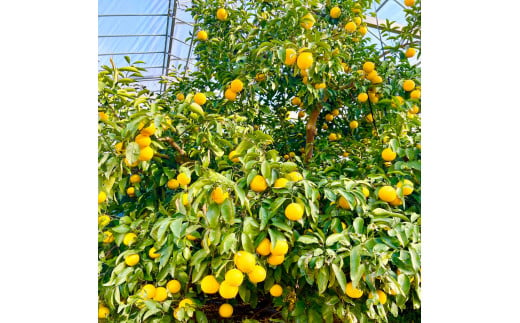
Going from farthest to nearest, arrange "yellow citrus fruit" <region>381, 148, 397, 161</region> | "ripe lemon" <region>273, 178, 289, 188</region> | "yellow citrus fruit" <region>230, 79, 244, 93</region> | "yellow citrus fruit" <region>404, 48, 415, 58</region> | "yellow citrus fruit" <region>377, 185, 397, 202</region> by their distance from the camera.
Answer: "yellow citrus fruit" <region>404, 48, 415, 58</region>
"yellow citrus fruit" <region>230, 79, 244, 93</region>
"yellow citrus fruit" <region>381, 148, 397, 161</region>
"yellow citrus fruit" <region>377, 185, 397, 202</region>
"ripe lemon" <region>273, 178, 289, 188</region>

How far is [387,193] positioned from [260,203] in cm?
40

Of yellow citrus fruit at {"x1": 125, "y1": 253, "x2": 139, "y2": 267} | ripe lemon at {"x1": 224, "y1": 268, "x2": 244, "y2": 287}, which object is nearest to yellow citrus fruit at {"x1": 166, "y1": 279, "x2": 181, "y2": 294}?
yellow citrus fruit at {"x1": 125, "y1": 253, "x2": 139, "y2": 267}

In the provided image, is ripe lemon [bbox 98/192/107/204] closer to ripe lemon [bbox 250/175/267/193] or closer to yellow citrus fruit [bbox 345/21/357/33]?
ripe lemon [bbox 250/175/267/193]

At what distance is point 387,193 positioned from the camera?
1060 millimetres

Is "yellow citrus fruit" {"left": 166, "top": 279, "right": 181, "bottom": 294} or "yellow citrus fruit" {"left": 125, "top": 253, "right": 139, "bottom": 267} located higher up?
"yellow citrus fruit" {"left": 125, "top": 253, "right": 139, "bottom": 267}

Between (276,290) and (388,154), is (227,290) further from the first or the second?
(388,154)

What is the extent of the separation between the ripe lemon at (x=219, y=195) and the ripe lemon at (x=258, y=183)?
0.12m

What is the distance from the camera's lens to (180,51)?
7.32m

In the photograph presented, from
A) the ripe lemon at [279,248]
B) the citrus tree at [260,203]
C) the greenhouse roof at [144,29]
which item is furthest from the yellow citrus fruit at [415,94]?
the greenhouse roof at [144,29]

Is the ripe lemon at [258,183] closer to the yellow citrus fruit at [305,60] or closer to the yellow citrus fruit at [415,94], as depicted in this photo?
the yellow citrus fruit at [305,60]

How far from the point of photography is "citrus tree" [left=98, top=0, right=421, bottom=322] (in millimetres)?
899

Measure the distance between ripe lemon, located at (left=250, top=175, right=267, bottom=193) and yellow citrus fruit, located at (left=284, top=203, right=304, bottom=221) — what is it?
10 centimetres
